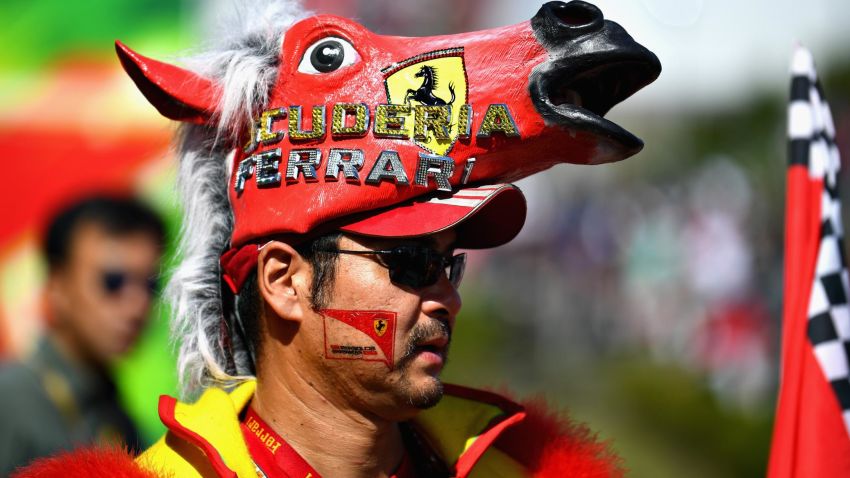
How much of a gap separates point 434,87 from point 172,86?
76 cm

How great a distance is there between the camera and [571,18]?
254 centimetres

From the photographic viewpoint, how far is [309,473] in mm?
2742

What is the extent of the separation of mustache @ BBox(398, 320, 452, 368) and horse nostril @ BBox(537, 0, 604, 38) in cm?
83

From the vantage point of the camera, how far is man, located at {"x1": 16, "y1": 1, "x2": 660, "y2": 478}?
102 inches

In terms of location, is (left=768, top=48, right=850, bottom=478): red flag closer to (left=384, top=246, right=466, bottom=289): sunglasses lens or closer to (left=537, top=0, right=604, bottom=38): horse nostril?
(left=537, top=0, right=604, bottom=38): horse nostril

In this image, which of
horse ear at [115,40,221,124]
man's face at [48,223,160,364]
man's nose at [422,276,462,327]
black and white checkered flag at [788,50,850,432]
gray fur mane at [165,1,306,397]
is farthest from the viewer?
man's face at [48,223,160,364]

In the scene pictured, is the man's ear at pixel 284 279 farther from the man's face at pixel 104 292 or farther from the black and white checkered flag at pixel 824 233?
the man's face at pixel 104 292

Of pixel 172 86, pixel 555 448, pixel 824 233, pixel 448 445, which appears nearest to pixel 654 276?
pixel 824 233

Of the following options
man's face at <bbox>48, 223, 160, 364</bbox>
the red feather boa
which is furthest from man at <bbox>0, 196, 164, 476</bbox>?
the red feather boa

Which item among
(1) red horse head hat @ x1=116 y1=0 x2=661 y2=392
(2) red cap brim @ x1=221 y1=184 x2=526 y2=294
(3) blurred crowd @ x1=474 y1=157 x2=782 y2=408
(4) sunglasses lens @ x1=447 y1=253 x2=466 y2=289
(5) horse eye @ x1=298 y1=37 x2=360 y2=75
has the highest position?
(5) horse eye @ x1=298 y1=37 x2=360 y2=75

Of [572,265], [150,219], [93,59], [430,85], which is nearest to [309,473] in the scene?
[430,85]

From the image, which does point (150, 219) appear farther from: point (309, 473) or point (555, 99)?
point (555, 99)

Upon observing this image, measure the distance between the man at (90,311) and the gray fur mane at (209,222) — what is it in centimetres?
221

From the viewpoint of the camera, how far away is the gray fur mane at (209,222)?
9.64 ft
